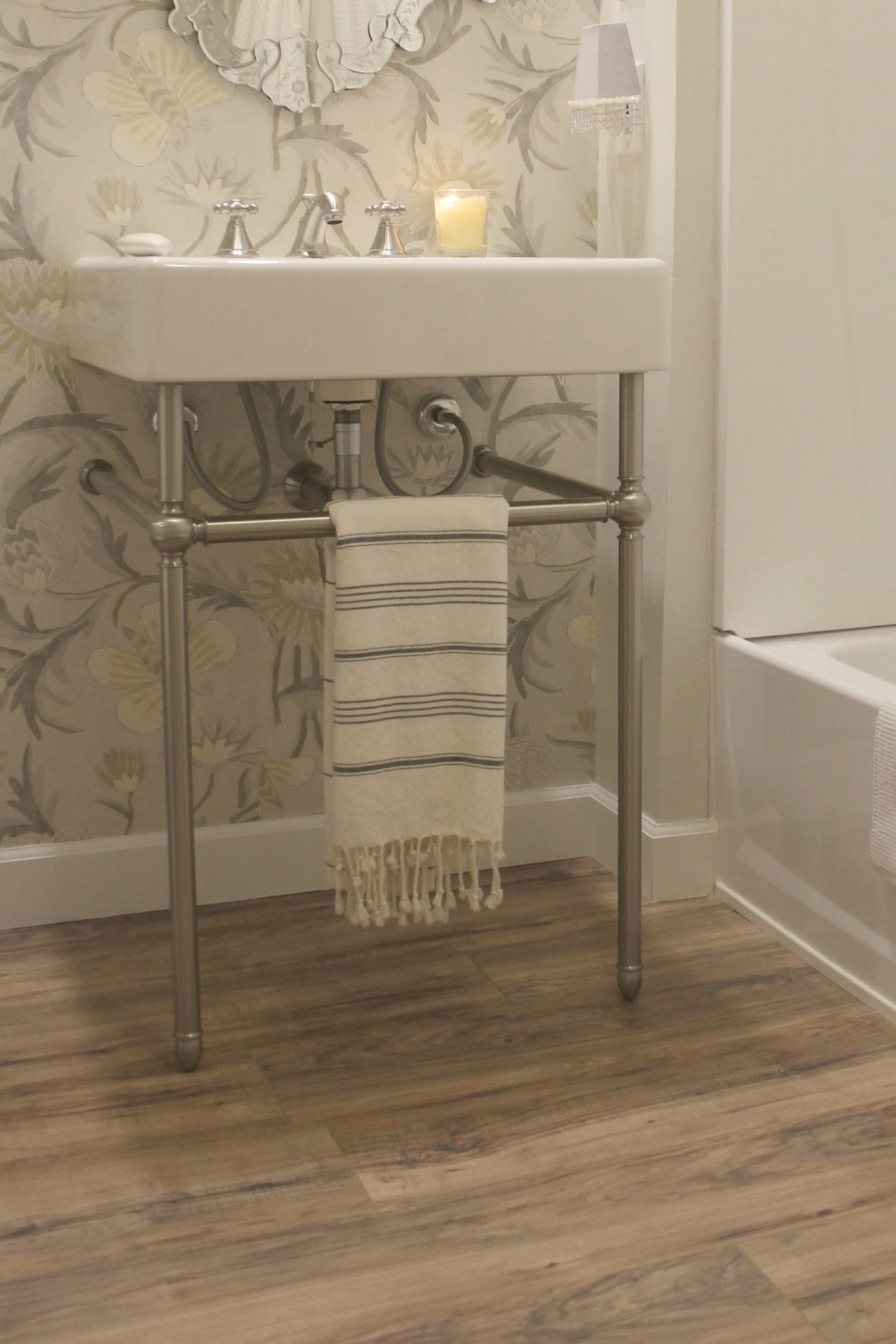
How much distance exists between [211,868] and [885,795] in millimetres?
944

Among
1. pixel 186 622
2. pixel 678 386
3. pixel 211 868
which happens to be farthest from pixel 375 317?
pixel 211 868

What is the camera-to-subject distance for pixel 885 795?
152 cm

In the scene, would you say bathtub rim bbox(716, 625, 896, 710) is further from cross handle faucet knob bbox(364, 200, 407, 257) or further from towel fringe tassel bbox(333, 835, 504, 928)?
cross handle faucet knob bbox(364, 200, 407, 257)

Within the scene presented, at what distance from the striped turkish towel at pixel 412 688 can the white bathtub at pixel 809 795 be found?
42 centimetres

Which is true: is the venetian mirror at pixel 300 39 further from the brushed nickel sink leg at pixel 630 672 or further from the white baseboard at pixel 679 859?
the white baseboard at pixel 679 859

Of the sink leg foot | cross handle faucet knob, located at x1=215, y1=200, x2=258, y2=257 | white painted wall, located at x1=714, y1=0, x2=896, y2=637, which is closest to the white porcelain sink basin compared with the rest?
cross handle faucet knob, located at x1=215, y1=200, x2=258, y2=257

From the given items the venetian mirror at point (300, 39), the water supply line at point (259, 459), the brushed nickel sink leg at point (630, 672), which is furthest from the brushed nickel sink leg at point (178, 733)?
the venetian mirror at point (300, 39)

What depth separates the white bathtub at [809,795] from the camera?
160 cm

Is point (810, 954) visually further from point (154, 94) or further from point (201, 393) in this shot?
point (154, 94)

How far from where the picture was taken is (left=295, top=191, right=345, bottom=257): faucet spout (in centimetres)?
174

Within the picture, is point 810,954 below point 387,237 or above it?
below

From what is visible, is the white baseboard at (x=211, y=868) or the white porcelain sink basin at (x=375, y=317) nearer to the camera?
the white porcelain sink basin at (x=375, y=317)

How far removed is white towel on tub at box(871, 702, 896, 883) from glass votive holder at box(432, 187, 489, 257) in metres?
0.80

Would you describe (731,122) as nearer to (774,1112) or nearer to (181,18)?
(181,18)
